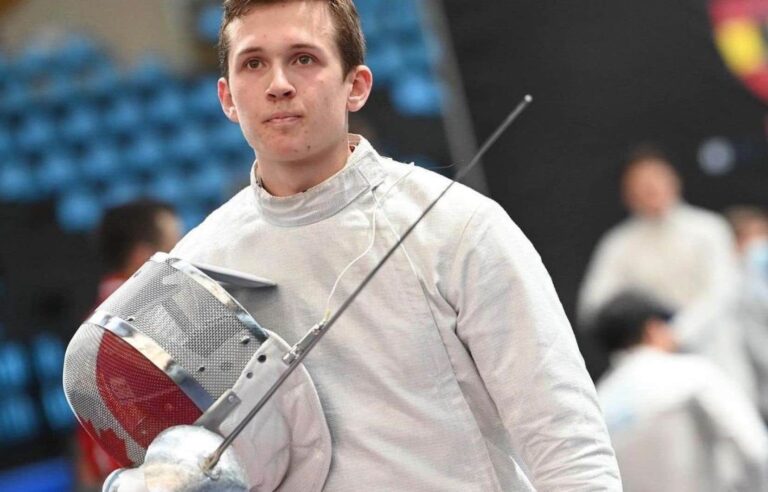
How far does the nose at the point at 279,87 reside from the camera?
5.84ft

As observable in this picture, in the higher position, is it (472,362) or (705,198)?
(472,362)

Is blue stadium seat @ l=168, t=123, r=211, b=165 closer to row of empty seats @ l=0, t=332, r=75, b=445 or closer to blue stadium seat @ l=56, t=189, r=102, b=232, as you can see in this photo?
blue stadium seat @ l=56, t=189, r=102, b=232

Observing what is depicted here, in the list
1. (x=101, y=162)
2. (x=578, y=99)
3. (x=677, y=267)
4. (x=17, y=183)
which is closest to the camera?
(x=677, y=267)

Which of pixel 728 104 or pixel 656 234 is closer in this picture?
pixel 656 234

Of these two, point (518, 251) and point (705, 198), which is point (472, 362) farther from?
point (705, 198)

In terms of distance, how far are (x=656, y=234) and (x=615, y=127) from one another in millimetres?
1225

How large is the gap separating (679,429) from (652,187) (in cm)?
184

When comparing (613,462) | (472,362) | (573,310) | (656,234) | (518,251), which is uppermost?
(518,251)

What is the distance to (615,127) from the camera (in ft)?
22.0

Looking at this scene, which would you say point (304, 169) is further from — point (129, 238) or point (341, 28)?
point (129, 238)

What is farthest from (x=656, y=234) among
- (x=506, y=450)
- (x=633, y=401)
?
(x=506, y=450)

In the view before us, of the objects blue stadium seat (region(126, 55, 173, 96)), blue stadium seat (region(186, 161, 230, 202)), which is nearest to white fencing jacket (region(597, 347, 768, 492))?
blue stadium seat (region(186, 161, 230, 202))

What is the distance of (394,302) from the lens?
1.81m

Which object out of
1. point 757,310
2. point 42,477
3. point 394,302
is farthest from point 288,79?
point 42,477
